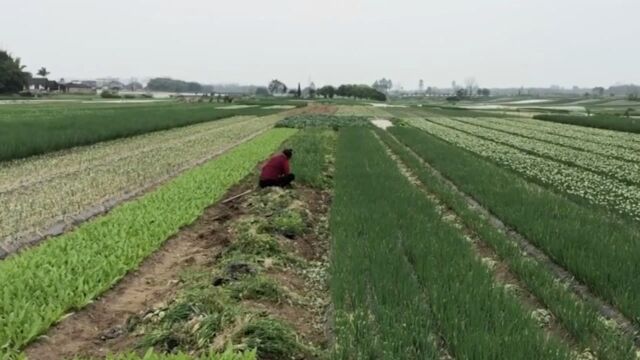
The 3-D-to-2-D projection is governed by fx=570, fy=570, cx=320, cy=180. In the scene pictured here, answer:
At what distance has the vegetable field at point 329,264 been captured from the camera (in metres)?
4.58

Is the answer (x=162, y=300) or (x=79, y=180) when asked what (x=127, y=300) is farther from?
(x=79, y=180)

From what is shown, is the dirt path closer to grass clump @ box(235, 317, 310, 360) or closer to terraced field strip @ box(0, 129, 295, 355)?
terraced field strip @ box(0, 129, 295, 355)

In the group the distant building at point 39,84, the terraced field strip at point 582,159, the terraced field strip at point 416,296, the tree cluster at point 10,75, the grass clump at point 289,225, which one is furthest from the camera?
the distant building at point 39,84

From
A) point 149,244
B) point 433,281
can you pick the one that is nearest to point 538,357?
point 433,281

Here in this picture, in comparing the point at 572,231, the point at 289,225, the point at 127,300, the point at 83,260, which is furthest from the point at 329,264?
the point at 572,231

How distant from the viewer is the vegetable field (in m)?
4.58

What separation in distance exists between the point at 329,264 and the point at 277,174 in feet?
17.6

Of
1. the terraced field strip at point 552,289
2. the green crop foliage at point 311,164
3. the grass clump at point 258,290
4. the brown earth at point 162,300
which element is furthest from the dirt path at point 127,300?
the green crop foliage at point 311,164

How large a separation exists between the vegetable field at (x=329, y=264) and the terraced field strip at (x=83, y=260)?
24 millimetres

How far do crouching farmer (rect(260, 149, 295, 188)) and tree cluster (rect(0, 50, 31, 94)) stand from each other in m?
81.3

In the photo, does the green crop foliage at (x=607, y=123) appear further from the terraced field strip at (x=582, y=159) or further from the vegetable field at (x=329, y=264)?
the vegetable field at (x=329, y=264)

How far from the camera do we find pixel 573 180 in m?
14.3

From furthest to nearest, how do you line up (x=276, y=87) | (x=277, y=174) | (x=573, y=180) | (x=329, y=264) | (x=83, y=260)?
(x=276, y=87), (x=573, y=180), (x=277, y=174), (x=329, y=264), (x=83, y=260)

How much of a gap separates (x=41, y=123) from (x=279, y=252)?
2098cm
